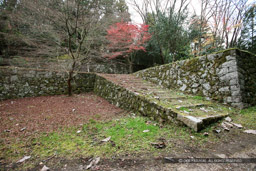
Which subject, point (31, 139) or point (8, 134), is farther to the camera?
point (8, 134)

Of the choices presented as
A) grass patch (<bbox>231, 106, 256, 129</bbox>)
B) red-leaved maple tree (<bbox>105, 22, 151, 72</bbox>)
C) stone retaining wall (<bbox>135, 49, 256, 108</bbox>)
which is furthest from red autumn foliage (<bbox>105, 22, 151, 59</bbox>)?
grass patch (<bbox>231, 106, 256, 129</bbox>)

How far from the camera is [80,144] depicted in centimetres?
182

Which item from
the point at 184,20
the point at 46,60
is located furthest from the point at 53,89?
the point at 184,20

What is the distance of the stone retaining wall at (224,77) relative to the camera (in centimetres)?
278

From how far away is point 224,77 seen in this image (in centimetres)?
293

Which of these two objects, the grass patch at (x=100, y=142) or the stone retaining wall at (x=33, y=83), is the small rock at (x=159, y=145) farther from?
the stone retaining wall at (x=33, y=83)

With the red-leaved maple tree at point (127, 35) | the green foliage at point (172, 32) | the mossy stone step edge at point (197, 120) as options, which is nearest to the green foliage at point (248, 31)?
the green foliage at point (172, 32)

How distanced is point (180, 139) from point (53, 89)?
5515mm

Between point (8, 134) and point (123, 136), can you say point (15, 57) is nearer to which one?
point (8, 134)

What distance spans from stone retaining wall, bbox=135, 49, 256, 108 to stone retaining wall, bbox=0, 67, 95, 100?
4686mm

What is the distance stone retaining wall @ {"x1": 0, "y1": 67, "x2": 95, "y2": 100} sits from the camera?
4492 mm

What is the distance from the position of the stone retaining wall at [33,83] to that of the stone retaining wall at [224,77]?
4686 millimetres

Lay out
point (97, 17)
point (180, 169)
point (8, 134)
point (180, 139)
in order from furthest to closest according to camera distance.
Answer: point (97, 17) → point (8, 134) → point (180, 139) → point (180, 169)

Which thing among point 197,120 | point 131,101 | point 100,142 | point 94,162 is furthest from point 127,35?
point 94,162
